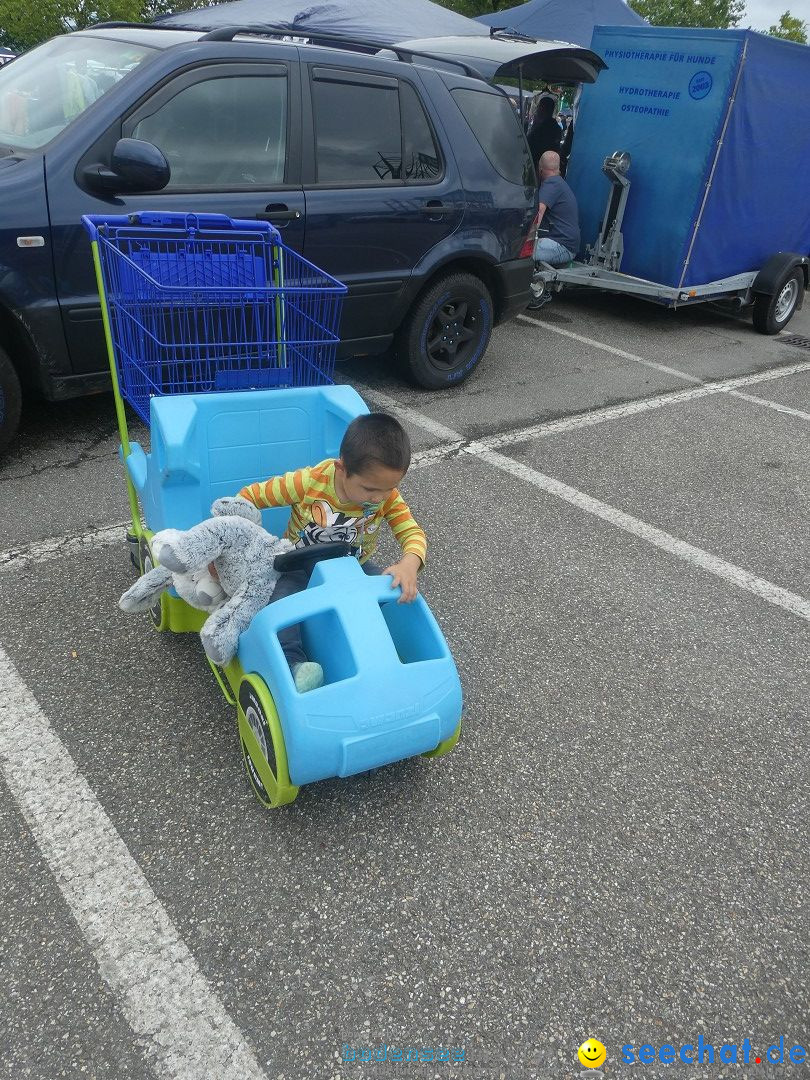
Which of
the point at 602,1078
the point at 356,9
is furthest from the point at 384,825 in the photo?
the point at 356,9

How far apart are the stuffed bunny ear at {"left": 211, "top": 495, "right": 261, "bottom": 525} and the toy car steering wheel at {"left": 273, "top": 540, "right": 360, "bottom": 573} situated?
6.2 inches

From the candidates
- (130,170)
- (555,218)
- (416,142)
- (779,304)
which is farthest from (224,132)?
(779,304)

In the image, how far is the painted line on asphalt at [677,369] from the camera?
6047 millimetres

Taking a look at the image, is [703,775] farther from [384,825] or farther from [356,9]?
[356,9]

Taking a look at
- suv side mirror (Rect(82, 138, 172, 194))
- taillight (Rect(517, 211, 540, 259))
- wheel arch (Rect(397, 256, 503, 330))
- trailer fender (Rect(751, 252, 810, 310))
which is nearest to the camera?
suv side mirror (Rect(82, 138, 172, 194))

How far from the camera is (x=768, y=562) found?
3.84 m

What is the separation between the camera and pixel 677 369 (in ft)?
21.9

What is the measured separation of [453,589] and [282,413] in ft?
3.73

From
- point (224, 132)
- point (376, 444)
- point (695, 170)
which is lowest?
point (376, 444)

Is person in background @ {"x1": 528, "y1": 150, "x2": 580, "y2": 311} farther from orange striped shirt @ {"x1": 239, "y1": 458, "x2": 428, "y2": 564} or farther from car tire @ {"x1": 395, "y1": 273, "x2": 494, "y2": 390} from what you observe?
orange striped shirt @ {"x1": 239, "y1": 458, "x2": 428, "y2": 564}

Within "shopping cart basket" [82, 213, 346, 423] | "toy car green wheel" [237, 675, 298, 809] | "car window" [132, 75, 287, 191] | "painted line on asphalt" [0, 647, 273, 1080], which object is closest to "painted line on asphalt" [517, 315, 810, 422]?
"car window" [132, 75, 287, 191]

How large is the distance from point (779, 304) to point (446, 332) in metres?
4.71

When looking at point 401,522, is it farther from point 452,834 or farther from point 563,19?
point 563,19

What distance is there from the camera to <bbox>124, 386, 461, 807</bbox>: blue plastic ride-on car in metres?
2.02
